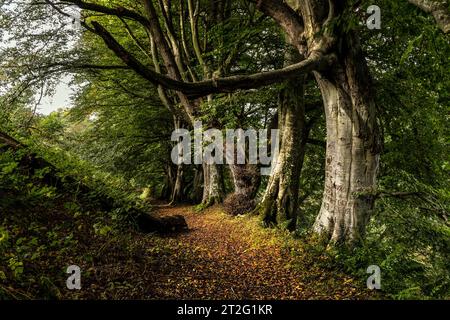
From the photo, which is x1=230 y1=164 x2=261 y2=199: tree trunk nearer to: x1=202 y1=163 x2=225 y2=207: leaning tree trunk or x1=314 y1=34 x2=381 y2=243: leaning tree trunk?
x1=202 y1=163 x2=225 y2=207: leaning tree trunk

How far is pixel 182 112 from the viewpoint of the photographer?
37.3ft

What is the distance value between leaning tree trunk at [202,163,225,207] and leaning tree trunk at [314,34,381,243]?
733cm

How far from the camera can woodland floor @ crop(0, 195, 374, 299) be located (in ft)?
12.5

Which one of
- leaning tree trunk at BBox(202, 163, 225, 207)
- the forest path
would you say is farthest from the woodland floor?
leaning tree trunk at BBox(202, 163, 225, 207)

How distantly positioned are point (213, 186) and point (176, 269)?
27.9ft

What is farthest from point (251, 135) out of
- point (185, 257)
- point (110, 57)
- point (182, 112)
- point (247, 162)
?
point (110, 57)

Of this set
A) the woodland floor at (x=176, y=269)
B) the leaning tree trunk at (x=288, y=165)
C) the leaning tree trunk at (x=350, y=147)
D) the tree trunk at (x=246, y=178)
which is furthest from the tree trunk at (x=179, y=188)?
the leaning tree trunk at (x=350, y=147)

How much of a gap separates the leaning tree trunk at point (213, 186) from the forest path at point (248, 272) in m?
5.49

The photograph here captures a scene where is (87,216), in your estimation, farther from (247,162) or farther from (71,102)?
(71,102)

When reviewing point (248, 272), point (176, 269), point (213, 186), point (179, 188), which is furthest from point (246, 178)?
point (179, 188)

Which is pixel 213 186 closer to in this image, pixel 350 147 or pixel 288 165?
pixel 288 165

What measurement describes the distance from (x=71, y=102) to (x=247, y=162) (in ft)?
33.0

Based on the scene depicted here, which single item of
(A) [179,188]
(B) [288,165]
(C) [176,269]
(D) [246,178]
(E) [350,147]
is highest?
(E) [350,147]

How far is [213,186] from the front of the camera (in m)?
13.6
